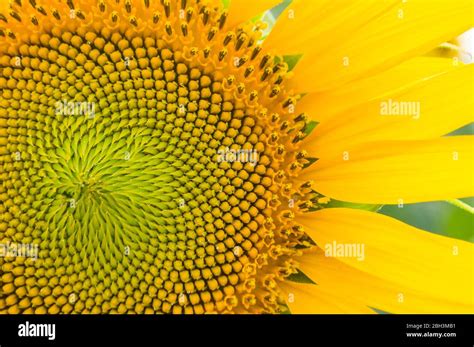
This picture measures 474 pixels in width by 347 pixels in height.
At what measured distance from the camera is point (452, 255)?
1.38 metres

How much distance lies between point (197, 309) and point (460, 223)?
0.72 m

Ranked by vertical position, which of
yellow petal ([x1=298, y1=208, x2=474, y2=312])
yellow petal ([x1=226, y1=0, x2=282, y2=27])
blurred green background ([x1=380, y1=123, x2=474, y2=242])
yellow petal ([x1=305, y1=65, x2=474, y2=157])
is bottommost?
yellow petal ([x1=298, y1=208, x2=474, y2=312])

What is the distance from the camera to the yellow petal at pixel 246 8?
1.42 m

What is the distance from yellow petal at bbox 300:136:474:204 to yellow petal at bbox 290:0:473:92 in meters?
0.17

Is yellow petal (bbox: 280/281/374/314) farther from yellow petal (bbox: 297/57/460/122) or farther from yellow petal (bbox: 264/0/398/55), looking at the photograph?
yellow petal (bbox: 264/0/398/55)

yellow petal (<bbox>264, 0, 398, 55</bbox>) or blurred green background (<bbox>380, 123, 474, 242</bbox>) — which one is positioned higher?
yellow petal (<bbox>264, 0, 398, 55</bbox>)

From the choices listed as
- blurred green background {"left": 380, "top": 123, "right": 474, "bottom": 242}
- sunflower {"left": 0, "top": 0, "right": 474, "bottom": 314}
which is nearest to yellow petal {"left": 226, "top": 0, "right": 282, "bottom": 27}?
sunflower {"left": 0, "top": 0, "right": 474, "bottom": 314}

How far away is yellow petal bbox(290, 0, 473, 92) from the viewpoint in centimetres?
137

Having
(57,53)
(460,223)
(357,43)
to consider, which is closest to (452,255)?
(460,223)

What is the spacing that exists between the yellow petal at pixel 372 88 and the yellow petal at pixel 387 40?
0.03 meters

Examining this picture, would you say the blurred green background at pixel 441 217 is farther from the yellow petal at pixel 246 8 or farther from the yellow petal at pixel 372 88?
the yellow petal at pixel 246 8

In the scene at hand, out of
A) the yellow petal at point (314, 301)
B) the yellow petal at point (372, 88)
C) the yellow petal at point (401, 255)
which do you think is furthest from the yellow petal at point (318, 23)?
the yellow petal at point (314, 301)

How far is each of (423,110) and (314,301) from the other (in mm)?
481

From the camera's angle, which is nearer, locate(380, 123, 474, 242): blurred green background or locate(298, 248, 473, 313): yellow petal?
locate(298, 248, 473, 313): yellow petal
